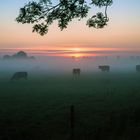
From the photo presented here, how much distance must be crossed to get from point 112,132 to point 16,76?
44.4 metres

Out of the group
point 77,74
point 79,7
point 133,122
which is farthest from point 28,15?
point 77,74

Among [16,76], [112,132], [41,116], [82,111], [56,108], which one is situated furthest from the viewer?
[16,76]

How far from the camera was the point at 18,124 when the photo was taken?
16.6 m

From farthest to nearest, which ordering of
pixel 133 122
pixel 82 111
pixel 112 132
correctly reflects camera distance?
pixel 82 111
pixel 133 122
pixel 112 132

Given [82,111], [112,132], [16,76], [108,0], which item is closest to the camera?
[112,132]

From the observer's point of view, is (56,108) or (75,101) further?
(75,101)

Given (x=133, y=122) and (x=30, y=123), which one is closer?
(x=133, y=122)

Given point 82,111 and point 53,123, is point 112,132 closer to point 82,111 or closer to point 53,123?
point 53,123

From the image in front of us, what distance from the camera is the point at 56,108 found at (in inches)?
864

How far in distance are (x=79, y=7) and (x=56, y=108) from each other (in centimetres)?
842

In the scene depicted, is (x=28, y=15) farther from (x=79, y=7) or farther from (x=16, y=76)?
(x=16, y=76)

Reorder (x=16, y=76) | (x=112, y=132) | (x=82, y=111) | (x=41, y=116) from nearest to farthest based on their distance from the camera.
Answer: (x=112, y=132) → (x=41, y=116) → (x=82, y=111) → (x=16, y=76)

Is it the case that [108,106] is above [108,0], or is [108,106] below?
below

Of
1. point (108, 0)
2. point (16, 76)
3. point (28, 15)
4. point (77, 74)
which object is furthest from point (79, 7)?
point (77, 74)
